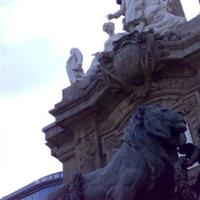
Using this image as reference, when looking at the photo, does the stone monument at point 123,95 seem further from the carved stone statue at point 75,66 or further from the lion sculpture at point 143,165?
the lion sculpture at point 143,165

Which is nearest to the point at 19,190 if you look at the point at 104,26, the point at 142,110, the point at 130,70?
the point at 104,26

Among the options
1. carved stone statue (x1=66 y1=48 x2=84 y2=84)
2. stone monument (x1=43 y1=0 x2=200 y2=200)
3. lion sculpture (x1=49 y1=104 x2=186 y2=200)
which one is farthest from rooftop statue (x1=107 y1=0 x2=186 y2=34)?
lion sculpture (x1=49 y1=104 x2=186 y2=200)

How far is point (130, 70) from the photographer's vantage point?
8.52 metres

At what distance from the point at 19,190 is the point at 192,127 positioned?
40223 mm

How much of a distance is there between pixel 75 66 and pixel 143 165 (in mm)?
6439

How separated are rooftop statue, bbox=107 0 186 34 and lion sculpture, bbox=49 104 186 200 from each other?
5253mm

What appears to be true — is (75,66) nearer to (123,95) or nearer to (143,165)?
(123,95)

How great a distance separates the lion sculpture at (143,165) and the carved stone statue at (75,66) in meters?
5.49

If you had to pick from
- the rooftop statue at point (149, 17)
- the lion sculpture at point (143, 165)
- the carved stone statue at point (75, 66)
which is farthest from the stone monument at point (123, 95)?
the lion sculpture at point (143, 165)

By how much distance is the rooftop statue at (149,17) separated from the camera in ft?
34.5

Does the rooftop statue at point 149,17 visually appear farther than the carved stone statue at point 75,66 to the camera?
No

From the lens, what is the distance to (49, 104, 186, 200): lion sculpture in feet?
16.0

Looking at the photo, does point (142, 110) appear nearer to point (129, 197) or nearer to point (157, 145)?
point (157, 145)

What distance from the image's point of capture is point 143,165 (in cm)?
497
